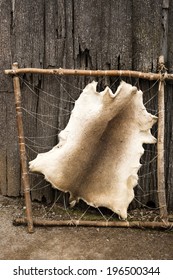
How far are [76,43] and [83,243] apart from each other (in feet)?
4.84

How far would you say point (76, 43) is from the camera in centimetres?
290

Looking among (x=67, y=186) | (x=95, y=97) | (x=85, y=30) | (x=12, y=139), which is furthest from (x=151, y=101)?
(x=12, y=139)

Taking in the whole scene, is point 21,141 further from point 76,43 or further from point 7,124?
point 76,43

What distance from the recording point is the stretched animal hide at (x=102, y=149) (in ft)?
9.39

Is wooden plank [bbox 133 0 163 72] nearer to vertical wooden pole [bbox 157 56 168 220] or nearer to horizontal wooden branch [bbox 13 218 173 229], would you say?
vertical wooden pole [bbox 157 56 168 220]

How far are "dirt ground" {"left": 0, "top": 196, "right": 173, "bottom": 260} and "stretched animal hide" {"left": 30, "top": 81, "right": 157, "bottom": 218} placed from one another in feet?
0.71

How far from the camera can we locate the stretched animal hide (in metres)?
2.86

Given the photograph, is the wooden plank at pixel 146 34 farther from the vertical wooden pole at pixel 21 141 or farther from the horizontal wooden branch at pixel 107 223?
the horizontal wooden branch at pixel 107 223

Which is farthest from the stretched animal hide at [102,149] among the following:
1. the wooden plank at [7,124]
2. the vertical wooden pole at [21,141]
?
the wooden plank at [7,124]

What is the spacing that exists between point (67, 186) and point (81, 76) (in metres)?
0.86

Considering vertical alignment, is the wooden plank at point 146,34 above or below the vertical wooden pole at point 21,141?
above

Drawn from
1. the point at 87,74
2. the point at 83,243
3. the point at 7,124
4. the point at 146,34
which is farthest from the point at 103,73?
the point at 83,243


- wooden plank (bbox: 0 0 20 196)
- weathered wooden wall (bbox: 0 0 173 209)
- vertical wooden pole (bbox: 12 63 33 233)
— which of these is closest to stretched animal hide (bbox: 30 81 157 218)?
vertical wooden pole (bbox: 12 63 33 233)

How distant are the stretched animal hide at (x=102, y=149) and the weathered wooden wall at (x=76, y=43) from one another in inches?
7.1
